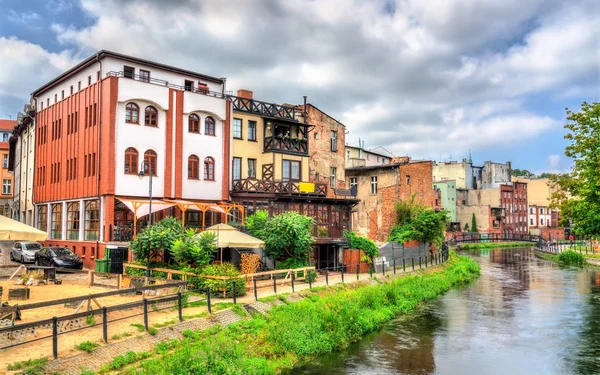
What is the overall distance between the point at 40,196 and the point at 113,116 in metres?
14.3

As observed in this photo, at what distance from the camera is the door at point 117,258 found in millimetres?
28344

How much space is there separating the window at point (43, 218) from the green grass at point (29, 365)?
3150 centimetres

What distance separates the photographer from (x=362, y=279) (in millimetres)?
29375

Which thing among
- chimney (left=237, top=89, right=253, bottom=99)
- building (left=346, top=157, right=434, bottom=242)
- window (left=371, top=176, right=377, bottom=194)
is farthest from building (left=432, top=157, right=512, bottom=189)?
chimney (left=237, top=89, right=253, bottom=99)

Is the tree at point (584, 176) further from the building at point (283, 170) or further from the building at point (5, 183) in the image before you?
the building at point (5, 183)

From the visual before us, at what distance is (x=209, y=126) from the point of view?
3712 centimetres

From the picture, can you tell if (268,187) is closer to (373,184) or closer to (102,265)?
(102,265)

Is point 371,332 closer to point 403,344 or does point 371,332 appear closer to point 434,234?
point 403,344

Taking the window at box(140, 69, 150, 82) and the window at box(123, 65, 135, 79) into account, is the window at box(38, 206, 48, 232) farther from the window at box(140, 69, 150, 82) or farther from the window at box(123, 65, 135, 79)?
the window at box(140, 69, 150, 82)

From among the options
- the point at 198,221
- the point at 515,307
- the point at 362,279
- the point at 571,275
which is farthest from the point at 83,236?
the point at 571,275

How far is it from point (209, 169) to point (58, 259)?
11.2 meters

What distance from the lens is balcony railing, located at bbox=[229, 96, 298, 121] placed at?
39.2m

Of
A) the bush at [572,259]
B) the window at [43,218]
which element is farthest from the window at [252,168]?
the bush at [572,259]

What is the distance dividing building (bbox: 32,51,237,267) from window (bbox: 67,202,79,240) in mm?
69
